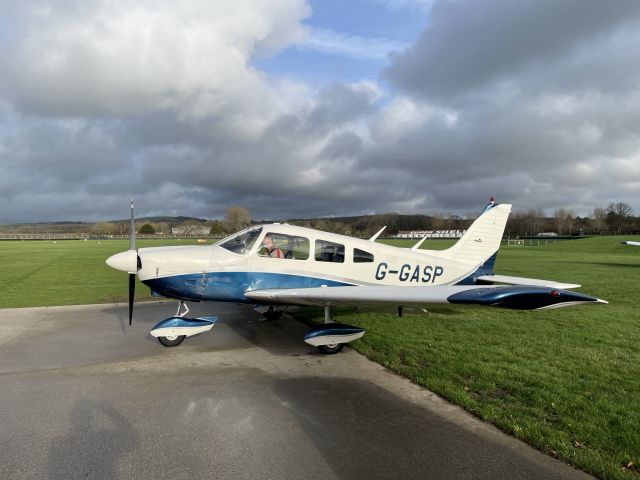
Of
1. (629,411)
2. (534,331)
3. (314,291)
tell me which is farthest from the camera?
(534,331)

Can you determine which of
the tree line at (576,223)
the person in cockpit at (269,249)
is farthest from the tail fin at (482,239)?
the tree line at (576,223)

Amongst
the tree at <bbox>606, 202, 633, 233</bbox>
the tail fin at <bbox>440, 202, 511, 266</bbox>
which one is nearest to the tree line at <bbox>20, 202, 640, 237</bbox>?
the tree at <bbox>606, 202, 633, 233</bbox>

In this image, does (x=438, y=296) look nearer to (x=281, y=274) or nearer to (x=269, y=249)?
(x=281, y=274)

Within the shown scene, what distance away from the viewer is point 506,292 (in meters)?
4.59

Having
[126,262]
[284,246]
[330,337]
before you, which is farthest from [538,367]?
[126,262]

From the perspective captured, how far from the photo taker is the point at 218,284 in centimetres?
689

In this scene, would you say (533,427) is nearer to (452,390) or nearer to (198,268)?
(452,390)

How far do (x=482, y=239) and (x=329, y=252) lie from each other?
453cm

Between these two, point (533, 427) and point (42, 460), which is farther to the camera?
point (533, 427)

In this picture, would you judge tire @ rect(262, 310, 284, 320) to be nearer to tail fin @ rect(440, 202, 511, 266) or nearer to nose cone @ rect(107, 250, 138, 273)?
nose cone @ rect(107, 250, 138, 273)

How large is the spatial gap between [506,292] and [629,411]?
1.79 m

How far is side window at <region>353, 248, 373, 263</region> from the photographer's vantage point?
7805 millimetres

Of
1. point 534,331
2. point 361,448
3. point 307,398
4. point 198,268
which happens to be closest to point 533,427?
point 361,448

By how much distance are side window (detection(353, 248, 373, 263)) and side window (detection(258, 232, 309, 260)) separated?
3.46 ft
